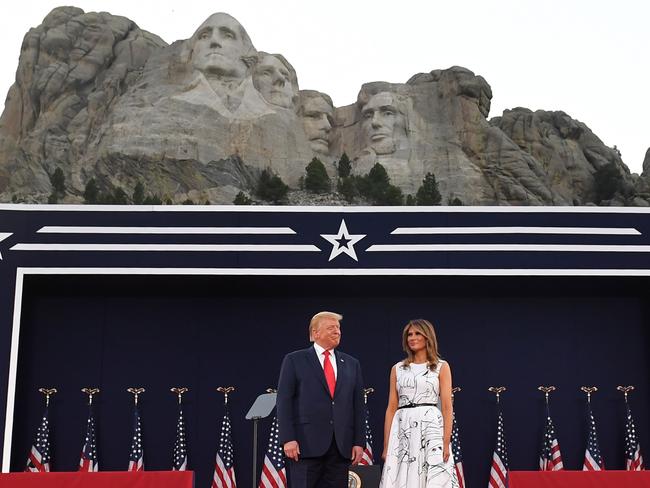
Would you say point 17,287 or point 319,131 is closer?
point 17,287

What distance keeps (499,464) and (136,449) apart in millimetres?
3389

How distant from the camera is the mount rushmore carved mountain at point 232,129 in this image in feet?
154

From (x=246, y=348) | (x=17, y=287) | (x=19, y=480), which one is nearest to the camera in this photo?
(x=19, y=480)

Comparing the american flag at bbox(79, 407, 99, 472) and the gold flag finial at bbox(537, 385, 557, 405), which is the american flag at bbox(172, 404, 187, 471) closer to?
the american flag at bbox(79, 407, 99, 472)

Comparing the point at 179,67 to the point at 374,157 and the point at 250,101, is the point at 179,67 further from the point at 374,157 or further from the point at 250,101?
the point at 374,157

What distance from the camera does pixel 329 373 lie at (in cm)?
466

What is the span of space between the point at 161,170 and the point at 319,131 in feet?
40.7

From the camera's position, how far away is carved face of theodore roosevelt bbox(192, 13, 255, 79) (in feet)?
172

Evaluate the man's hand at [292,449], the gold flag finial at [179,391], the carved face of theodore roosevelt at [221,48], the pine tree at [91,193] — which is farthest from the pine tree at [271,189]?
the man's hand at [292,449]

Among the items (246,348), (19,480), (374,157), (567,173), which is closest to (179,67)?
(374,157)

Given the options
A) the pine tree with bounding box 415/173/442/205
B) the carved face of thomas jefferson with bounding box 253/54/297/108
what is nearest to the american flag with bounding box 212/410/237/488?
the pine tree with bounding box 415/173/442/205

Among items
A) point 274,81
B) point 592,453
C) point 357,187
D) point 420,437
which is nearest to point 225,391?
point 592,453

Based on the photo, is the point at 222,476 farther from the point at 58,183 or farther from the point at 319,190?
the point at 58,183

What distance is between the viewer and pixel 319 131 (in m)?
55.0
